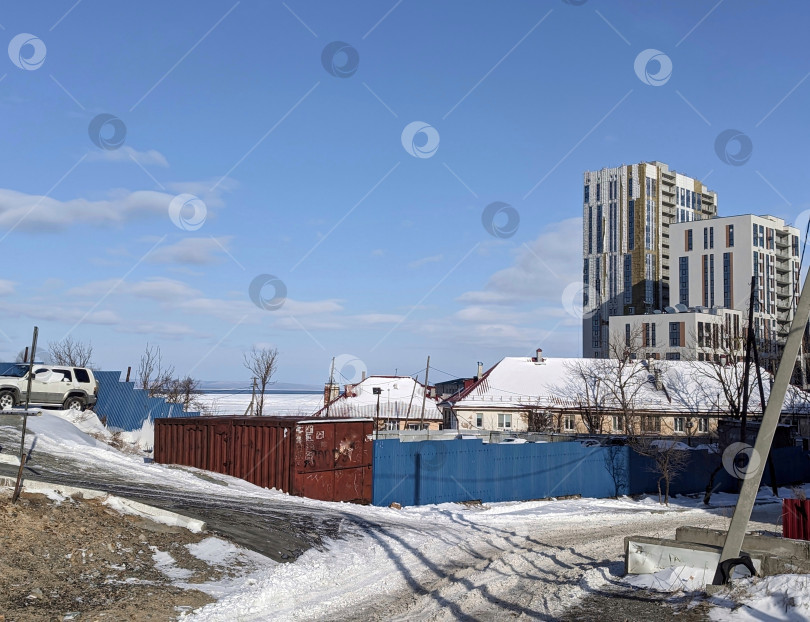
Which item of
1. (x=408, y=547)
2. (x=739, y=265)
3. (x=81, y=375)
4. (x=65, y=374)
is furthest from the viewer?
(x=739, y=265)

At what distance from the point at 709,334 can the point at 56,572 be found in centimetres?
9788

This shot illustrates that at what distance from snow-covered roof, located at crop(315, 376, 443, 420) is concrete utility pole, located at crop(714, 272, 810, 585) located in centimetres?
5030

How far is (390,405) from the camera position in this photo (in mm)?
66250

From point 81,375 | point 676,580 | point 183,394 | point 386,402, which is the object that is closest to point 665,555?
point 676,580

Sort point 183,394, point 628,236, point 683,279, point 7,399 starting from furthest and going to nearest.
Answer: point 628,236 < point 683,279 < point 183,394 < point 7,399

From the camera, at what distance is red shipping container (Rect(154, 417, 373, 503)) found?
78.4 ft

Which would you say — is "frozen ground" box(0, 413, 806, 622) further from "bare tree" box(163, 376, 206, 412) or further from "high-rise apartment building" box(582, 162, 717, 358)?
"high-rise apartment building" box(582, 162, 717, 358)

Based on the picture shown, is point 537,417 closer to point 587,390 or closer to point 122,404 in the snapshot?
point 587,390

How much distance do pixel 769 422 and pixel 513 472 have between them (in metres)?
19.1

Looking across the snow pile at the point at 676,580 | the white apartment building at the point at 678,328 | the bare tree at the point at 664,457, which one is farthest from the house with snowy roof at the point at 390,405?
the snow pile at the point at 676,580

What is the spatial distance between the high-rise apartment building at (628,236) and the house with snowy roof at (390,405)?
83.2 m

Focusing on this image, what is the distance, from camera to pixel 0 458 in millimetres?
21516

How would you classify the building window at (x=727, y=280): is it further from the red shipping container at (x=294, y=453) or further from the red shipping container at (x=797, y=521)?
the red shipping container at (x=797, y=521)

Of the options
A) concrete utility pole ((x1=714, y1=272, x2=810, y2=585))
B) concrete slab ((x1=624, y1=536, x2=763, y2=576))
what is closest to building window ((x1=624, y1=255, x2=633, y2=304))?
concrete slab ((x1=624, y1=536, x2=763, y2=576))
